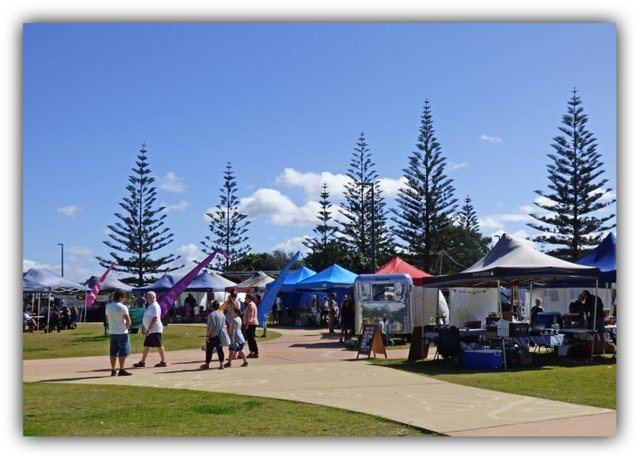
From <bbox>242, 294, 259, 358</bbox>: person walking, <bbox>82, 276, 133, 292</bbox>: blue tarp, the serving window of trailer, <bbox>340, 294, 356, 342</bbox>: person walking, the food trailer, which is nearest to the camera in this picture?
<bbox>242, 294, 259, 358</bbox>: person walking

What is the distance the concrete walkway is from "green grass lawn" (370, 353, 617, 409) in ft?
1.37

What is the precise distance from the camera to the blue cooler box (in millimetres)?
12539

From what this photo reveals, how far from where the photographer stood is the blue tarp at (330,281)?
2625 cm

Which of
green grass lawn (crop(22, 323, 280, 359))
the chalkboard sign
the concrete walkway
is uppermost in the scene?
the chalkboard sign

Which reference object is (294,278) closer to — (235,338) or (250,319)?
(250,319)

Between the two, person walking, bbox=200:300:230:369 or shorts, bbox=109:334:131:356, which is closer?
shorts, bbox=109:334:131:356

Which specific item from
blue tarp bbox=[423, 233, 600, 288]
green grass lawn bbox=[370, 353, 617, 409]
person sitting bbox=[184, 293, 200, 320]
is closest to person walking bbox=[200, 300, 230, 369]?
green grass lawn bbox=[370, 353, 617, 409]

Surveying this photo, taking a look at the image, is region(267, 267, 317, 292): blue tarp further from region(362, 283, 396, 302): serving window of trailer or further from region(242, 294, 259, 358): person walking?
region(242, 294, 259, 358): person walking

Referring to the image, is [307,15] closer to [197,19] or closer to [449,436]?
[197,19]

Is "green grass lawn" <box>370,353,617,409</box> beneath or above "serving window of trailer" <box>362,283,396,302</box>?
beneath

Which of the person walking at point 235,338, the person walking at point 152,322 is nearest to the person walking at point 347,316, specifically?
the person walking at point 235,338

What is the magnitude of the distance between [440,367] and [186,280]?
31.9 ft

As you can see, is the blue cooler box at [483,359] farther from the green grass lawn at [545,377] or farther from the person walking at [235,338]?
the person walking at [235,338]
